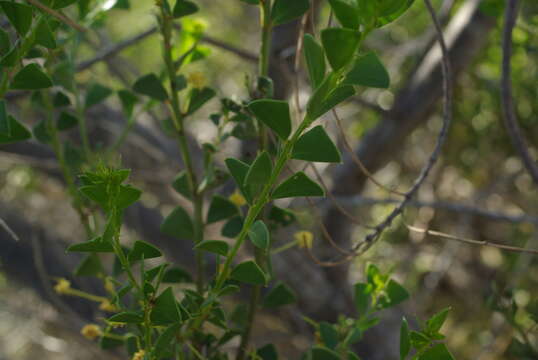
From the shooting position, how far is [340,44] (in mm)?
264

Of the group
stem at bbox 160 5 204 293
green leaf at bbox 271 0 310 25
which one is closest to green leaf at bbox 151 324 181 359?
stem at bbox 160 5 204 293

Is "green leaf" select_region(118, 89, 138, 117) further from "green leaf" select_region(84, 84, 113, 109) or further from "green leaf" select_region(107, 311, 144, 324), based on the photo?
"green leaf" select_region(107, 311, 144, 324)

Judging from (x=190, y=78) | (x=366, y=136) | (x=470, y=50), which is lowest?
(x=366, y=136)

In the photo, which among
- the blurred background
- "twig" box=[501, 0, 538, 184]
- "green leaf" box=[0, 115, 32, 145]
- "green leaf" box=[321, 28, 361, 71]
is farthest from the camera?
the blurred background

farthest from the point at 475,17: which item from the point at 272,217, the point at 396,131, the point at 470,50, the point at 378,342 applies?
the point at 272,217

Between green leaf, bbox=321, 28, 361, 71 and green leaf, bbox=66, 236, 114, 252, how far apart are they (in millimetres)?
157

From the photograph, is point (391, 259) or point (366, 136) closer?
point (366, 136)

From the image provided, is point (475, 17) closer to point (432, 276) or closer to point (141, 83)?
point (432, 276)

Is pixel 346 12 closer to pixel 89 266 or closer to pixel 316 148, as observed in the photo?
pixel 316 148

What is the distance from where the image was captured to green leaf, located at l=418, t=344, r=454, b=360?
0.32m

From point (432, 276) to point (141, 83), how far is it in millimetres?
1033

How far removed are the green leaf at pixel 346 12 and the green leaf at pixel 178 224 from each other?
21 cm

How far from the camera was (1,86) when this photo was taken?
13.6 inches

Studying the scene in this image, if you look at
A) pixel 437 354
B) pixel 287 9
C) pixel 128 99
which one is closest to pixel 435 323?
pixel 437 354
